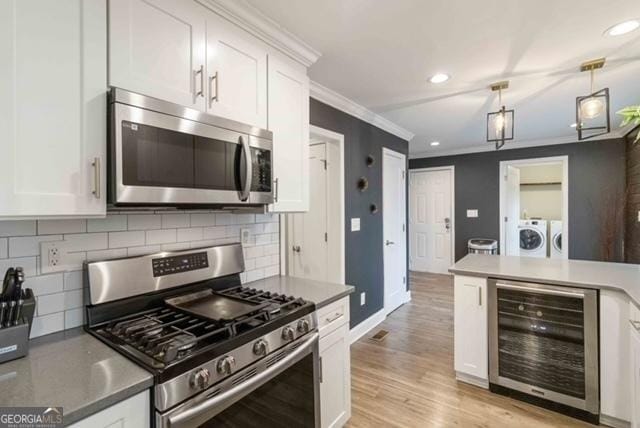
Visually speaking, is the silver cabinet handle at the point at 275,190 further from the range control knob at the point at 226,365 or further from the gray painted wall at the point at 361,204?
the gray painted wall at the point at 361,204

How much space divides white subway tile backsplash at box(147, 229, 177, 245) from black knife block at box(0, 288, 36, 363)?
0.52 metres

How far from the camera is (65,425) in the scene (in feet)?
2.57

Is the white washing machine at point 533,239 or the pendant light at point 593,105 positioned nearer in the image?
the pendant light at point 593,105

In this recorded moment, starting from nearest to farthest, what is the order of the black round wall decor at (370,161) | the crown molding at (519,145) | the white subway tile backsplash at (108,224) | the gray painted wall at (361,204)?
the white subway tile backsplash at (108,224) < the gray painted wall at (361,204) < the black round wall decor at (370,161) < the crown molding at (519,145)

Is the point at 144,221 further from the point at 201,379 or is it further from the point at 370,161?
the point at 370,161

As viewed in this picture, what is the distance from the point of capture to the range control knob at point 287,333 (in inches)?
55.6

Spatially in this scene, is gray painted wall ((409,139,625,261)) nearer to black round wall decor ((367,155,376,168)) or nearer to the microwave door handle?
black round wall decor ((367,155,376,168))

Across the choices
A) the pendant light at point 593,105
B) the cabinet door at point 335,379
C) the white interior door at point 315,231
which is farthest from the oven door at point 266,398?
the pendant light at point 593,105

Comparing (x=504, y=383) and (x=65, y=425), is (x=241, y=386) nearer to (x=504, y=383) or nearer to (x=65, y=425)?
(x=65, y=425)

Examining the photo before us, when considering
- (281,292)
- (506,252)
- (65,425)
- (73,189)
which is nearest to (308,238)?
(281,292)

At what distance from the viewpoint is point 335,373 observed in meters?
1.84

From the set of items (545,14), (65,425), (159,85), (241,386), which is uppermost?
(545,14)

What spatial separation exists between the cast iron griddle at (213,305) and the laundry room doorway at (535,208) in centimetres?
538

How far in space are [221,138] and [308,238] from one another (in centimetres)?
200
